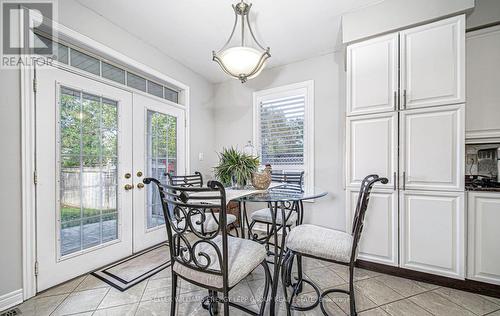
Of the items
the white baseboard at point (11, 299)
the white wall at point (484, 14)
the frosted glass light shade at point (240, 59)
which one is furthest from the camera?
the white wall at point (484, 14)

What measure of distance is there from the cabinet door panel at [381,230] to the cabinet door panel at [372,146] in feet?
0.49

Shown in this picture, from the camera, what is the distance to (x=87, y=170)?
2148 millimetres

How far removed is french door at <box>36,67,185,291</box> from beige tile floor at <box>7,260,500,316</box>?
10.6 inches

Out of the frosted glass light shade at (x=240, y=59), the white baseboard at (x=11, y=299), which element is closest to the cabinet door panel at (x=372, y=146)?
the frosted glass light shade at (x=240, y=59)

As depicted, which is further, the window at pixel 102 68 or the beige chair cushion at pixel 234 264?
the window at pixel 102 68

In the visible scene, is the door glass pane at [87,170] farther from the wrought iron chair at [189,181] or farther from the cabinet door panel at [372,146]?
the cabinet door panel at [372,146]

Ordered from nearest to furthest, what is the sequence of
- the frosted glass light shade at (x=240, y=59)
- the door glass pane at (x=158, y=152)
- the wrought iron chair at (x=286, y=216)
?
1. the frosted glass light shade at (x=240, y=59)
2. the wrought iron chair at (x=286, y=216)
3. the door glass pane at (x=158, y=152)

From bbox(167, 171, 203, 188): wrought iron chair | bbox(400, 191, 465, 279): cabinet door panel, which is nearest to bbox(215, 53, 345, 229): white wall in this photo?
bbox(400, 191, 465, 279): cabinet door panel

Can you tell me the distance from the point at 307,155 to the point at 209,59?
2.00m

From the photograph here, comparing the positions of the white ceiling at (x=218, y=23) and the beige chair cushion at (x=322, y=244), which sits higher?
the white ceiling at (x=218, y=23)

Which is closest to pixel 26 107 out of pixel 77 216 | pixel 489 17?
pixel 77 216

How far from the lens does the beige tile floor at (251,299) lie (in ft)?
5.22

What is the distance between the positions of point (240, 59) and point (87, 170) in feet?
6.07

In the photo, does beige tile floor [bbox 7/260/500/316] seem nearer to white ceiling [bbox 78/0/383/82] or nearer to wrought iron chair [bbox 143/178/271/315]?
wrought iron chair [bbox 143/178/271/315]
